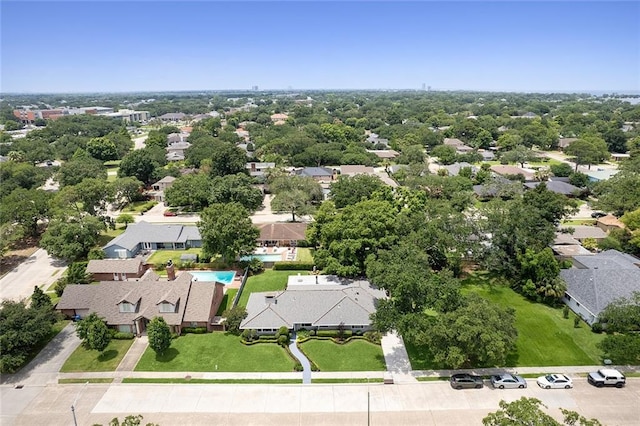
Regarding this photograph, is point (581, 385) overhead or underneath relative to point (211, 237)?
underneath

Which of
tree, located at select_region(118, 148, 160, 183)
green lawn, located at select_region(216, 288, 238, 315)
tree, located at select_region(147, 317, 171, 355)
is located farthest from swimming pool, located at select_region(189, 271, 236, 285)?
tree, located at select_region(118, 148, 160, 183)

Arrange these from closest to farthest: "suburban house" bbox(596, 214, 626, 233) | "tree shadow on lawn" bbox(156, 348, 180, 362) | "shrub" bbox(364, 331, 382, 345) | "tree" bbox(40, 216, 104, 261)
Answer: "tree shadow on lawn" bbox(156, 348, 180, 362)
"shrub" bbox(364, 331, 382, 345)
"tree" bbox(40, 216, 104, 261)
"suburban house" bbox(596, 214, 626, 233)

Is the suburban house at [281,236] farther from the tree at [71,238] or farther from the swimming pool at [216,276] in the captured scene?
the tree at [71,238]

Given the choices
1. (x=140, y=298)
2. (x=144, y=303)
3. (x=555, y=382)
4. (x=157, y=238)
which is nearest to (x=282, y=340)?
(x=144, y=303)

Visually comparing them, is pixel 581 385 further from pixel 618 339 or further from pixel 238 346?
pixel 238 346

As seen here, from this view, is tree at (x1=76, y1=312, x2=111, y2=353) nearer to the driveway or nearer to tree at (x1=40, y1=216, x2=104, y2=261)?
the driveway

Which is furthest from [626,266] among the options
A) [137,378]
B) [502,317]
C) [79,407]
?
[79,407]

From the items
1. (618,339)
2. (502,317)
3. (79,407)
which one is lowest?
(79,407)
